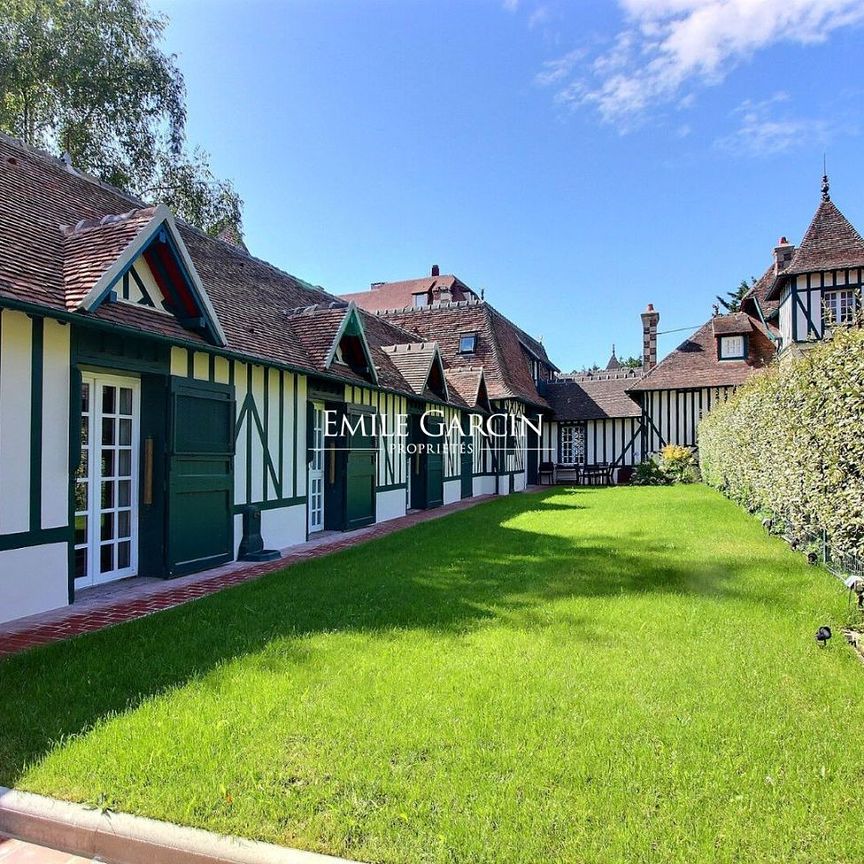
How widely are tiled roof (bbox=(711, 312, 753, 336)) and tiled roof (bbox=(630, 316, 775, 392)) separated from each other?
0.86ft

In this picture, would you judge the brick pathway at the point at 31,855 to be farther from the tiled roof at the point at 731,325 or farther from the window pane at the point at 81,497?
the tiled roof at the point at 731,325

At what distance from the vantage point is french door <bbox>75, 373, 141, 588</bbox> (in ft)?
19.1

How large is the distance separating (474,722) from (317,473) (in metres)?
7.50

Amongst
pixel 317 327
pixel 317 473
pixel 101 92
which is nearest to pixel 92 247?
pixel 317 327

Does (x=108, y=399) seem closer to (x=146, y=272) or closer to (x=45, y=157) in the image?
(x=146, y=272)

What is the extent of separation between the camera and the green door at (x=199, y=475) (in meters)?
6.52

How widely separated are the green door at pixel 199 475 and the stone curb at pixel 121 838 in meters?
4.22

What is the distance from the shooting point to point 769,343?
73.1 feet

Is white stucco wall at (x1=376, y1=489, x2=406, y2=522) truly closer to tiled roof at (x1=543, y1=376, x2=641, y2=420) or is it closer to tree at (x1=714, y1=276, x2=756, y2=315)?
tiled roof at (x1=543, y1=376, x2=641, y2=420)

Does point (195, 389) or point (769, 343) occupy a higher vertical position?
point (769, 343)

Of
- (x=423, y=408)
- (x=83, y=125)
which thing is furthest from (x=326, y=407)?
(x=83, y=125)

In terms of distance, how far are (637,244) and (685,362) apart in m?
8.17

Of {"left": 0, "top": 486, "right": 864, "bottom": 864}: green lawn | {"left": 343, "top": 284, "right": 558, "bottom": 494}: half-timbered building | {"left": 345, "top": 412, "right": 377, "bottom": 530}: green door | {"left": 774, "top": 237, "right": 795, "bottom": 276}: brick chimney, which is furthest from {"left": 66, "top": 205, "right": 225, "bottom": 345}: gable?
{"left": 774, "top": 237, "right": 795, "bottom": 276}: brick chimney

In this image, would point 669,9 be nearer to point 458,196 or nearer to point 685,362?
point 458,196
